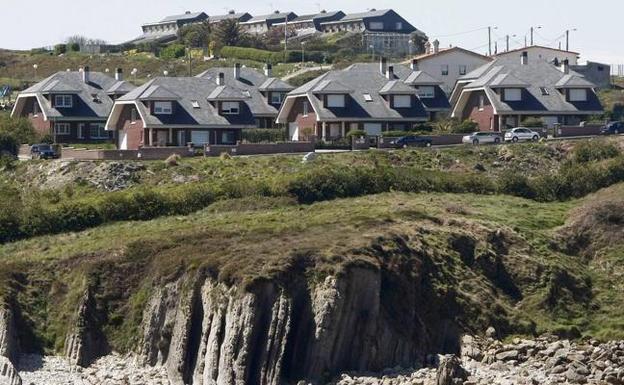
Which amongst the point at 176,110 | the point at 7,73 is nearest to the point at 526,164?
the point at 176,110

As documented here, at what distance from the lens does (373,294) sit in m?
70.2

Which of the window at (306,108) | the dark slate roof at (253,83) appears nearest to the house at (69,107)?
the dark slate roof at (253,83)

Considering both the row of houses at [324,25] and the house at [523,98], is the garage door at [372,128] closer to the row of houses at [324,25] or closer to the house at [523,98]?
the house at [523,98]

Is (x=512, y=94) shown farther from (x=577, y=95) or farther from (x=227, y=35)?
(x=227, y=35)

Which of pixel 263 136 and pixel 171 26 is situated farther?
pixel 171 26

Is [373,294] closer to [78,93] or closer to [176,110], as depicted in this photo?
[176,110]

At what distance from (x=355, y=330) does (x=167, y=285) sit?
8684mm

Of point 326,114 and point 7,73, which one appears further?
point 7,73

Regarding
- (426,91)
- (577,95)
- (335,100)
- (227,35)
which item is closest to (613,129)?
(577,95)

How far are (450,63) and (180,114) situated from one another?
32658 millimetres

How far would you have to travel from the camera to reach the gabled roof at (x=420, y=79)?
402 ft

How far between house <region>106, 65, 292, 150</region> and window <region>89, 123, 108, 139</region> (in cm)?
493

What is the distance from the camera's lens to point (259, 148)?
103 meters

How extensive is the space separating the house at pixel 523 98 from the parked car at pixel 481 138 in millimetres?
8360
